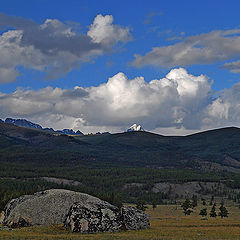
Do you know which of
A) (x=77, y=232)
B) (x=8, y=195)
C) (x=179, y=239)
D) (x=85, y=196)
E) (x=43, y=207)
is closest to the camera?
(x=179, y=239)

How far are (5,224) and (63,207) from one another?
12242 mm

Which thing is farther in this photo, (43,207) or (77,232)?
(43,207)

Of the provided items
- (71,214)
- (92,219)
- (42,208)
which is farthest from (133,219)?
(42,208)

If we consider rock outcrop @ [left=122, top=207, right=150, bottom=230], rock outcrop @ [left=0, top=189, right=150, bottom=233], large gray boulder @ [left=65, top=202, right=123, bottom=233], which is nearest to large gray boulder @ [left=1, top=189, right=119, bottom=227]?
rock outcrop @ [left=0, top=189, right=150, bottom=233]

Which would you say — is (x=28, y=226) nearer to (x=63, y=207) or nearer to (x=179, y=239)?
(x=63, y=207)

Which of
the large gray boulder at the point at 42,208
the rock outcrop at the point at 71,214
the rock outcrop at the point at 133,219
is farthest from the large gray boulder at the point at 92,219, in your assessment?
the large gray boulder at the point at 42,208

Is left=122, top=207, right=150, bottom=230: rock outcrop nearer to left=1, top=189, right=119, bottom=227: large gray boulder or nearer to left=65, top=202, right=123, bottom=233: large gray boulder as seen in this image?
left=65, top=202, right=123, bottom=233: large gray boulder

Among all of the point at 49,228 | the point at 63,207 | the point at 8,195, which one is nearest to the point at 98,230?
the point at 49,228

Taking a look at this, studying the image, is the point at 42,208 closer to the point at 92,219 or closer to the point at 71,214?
the point at 71,214

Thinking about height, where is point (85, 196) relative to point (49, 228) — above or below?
above

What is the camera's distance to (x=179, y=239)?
4947cm

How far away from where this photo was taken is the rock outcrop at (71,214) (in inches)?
2471

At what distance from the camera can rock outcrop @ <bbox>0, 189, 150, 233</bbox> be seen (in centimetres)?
6275

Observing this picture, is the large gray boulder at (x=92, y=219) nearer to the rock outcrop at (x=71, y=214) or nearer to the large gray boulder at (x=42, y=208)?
the rock outcrop at (x=71, y=214)
